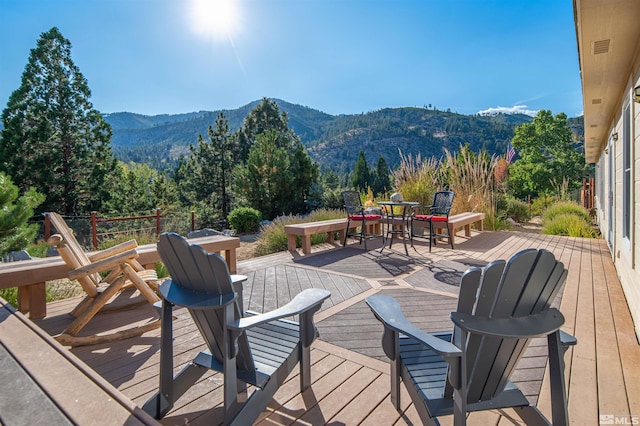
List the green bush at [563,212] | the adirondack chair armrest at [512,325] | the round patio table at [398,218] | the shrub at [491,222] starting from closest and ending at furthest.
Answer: the adirondack chair armrest at [512,325]
the round patio table at [398,218]
the shrub at [491,222]
the green bush at [563,212]

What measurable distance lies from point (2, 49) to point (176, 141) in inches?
3063

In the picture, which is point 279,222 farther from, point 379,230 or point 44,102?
point 44,102

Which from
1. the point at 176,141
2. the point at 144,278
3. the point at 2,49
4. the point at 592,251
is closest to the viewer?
the point at 144,278

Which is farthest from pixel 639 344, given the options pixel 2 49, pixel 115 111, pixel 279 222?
pixel 115 111

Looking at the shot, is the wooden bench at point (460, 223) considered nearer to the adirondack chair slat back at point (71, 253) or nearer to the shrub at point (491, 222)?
the shrub at point (491, 222)

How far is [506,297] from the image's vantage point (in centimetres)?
95

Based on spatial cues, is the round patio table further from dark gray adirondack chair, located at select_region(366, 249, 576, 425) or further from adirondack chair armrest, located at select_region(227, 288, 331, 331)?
dark gray adirondack chair, located at select_region(366, 249, 576, 425)

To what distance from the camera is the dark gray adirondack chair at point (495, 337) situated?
3.10 ft

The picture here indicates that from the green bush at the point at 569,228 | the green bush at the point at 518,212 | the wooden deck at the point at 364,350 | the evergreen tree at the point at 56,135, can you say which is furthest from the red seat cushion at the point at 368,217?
the evergreen tree at the point at 56,135

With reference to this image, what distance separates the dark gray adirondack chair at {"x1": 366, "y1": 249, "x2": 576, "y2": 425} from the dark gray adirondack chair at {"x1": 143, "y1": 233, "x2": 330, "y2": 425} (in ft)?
1.63

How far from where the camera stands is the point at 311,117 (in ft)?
286

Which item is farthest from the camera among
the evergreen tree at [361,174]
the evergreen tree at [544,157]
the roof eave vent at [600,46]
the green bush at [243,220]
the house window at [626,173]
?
the evergreen tree at [361,174]

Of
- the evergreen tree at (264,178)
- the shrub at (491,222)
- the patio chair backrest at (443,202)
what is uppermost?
the evergreen tree at (264,178)

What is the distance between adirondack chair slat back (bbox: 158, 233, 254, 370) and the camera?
1.16m
